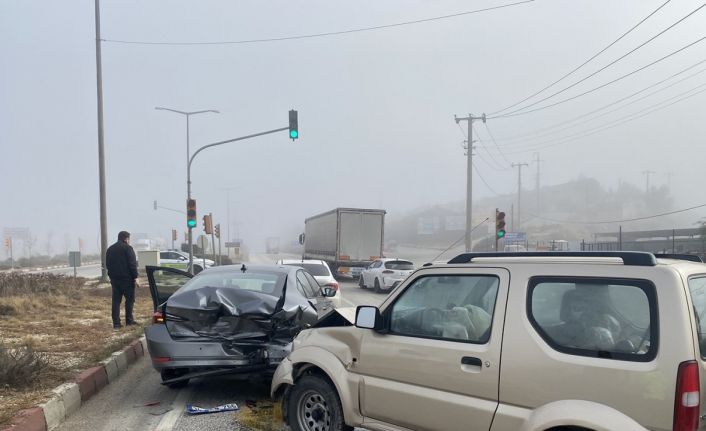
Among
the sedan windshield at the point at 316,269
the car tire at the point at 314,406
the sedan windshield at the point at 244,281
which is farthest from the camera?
the sedan windshield at the point at 316,269

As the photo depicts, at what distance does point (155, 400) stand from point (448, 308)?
3.99 meters

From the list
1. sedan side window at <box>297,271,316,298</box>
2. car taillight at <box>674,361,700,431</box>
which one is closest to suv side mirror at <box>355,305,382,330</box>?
car taillight at <box>674,361,700,431</box>

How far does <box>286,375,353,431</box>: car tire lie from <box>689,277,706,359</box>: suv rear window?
2.46 meters

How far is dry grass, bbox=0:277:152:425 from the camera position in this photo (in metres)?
5.92

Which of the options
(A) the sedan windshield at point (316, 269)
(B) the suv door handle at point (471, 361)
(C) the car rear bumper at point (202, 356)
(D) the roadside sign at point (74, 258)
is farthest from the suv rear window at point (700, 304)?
(D) the roadside sign at point (74, 258)

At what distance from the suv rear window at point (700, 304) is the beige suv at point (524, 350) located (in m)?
0.01

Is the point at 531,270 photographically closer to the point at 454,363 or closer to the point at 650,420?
the point at 454,363

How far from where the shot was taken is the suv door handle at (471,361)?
342 centimetres

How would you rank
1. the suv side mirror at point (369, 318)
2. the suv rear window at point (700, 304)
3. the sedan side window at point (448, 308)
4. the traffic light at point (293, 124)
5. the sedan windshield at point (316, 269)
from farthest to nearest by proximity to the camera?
the traffic light at point (293, 124), the sedan windshield at point (316, 269), the suv side mirror at point (369, 318), the sedan side window at point (448, 308), the suv rear window at point (700, 304)

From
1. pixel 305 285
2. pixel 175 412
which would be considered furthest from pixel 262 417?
pixel 305 285

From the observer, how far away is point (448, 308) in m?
3.89

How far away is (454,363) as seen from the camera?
3.54 m

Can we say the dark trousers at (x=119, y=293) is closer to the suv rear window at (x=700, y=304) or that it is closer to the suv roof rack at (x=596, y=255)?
the suv roof rack at (x=596, y=255)

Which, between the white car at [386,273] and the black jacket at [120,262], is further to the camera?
the white car at [386,273]
